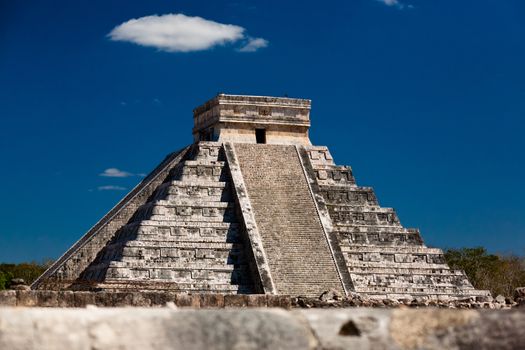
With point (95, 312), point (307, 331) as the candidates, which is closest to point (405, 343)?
point (307, 331)

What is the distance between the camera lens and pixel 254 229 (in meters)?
31.8

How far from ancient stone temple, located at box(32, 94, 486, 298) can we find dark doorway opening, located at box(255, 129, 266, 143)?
4cm

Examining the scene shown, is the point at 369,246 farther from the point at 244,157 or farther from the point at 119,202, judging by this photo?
the point at 119,202

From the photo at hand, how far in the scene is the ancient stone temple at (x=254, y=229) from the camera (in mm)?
30531

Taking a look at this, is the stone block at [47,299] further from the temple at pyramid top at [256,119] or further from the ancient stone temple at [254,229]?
the temple at pyramid top at [256,119]

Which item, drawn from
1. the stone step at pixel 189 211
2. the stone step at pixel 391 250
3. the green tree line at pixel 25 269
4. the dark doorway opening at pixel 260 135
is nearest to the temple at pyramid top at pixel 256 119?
the dark doorway opening at pixel 260 135

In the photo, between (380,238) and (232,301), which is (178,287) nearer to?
(380,238)

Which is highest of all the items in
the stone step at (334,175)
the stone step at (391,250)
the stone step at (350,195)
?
the stone step at (334,175)

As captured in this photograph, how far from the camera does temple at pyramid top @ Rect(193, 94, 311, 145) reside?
35.9m

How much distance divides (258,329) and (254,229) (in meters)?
27.8

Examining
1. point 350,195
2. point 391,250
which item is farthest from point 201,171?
point 391,250

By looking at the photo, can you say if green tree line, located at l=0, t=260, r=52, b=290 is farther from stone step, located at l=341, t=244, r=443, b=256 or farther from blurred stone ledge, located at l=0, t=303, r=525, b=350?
blurred stone ledge, located at l=0, t=303, r=525, b=350

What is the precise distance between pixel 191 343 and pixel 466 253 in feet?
169

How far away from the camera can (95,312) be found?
398 centimetres
